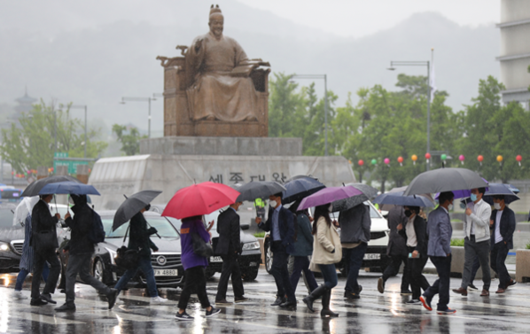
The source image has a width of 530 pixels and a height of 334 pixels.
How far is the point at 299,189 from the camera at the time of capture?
12.0 meters

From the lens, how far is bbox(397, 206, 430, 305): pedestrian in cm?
1193

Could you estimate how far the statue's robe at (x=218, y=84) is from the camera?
30.9m

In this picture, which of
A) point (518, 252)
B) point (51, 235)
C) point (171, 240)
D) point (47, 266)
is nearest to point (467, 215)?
point (518, 252)

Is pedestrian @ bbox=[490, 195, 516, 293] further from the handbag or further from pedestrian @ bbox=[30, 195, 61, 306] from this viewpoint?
pedestrian @ bbox=[30, 195, 61, 306]

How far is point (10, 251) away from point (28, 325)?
810 centimetres

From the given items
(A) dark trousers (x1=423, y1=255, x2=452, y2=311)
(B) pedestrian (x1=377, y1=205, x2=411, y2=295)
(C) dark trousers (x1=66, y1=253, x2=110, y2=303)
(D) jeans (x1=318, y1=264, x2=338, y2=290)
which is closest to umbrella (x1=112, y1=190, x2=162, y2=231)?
(C) dark trousers (x1=66, y1=253, x2=110, y2=303)

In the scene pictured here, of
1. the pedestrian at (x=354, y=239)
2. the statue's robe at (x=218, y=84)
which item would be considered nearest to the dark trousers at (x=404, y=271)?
the pedestrian at (x=354, y=239)

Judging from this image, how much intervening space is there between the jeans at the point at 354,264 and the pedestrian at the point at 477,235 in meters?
1.63

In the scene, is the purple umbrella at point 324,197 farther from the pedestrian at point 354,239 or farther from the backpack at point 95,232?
the backpack at point 95,232

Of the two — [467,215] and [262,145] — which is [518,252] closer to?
[467,215]

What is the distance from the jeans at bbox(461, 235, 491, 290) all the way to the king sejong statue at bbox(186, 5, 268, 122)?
1886cm

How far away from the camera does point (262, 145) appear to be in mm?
31594

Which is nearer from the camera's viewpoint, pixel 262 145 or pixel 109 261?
pixel 109 261

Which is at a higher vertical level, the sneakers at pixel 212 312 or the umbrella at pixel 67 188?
the umbrella at pixel 67 188
